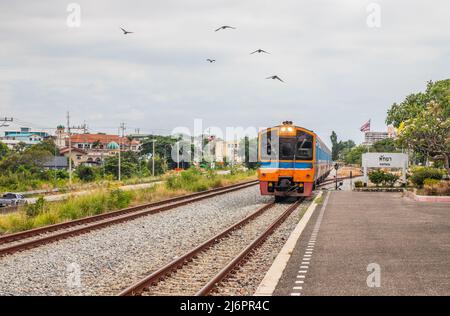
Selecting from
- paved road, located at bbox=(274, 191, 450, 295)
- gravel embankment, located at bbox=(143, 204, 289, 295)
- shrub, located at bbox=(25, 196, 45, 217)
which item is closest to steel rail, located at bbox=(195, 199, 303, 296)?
gravel embankment, located at bbox=(143, 204, 289, 295)

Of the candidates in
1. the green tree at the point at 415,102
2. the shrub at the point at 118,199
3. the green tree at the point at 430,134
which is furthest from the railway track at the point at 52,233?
the green tree at the point at 415,102

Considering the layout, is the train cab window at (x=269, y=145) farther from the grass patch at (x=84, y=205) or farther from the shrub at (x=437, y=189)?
the shrub at (x=437, y=189)

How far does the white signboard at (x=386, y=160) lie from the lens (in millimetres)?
Answer: 36844

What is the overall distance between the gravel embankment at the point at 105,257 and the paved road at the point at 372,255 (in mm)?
2770

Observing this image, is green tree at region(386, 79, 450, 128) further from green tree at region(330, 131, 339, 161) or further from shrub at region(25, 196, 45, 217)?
green tree at region(330, 131, 339, 161)

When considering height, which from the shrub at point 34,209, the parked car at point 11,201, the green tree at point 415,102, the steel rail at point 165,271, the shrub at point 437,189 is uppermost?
the green tree at point 415,102

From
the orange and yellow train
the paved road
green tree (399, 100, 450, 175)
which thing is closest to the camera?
the paved road

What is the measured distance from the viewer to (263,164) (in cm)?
2448

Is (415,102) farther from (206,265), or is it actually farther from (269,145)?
(206,265)

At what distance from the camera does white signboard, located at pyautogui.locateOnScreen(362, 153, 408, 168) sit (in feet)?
121

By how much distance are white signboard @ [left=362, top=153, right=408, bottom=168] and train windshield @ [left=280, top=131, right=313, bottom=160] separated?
13.9 meters
